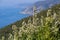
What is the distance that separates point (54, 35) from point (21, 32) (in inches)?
25.9

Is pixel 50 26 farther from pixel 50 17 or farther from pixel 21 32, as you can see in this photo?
pixel 21 32

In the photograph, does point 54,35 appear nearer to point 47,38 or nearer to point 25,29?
point 47,38

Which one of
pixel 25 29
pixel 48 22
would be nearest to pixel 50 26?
pixel 48 22

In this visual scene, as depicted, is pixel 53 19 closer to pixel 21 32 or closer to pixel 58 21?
pixel 58 21

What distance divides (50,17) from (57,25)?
0.22 metres

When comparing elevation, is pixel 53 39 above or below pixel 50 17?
below

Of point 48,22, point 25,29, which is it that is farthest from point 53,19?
point 25,29

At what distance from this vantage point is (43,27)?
6316mm

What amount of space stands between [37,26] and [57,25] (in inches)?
16.4

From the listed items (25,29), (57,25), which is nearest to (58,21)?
(57,25)

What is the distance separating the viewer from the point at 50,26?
6.42 metres

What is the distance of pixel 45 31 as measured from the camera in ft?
20.6

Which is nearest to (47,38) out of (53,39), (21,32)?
(53,39)

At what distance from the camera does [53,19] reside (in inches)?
249
